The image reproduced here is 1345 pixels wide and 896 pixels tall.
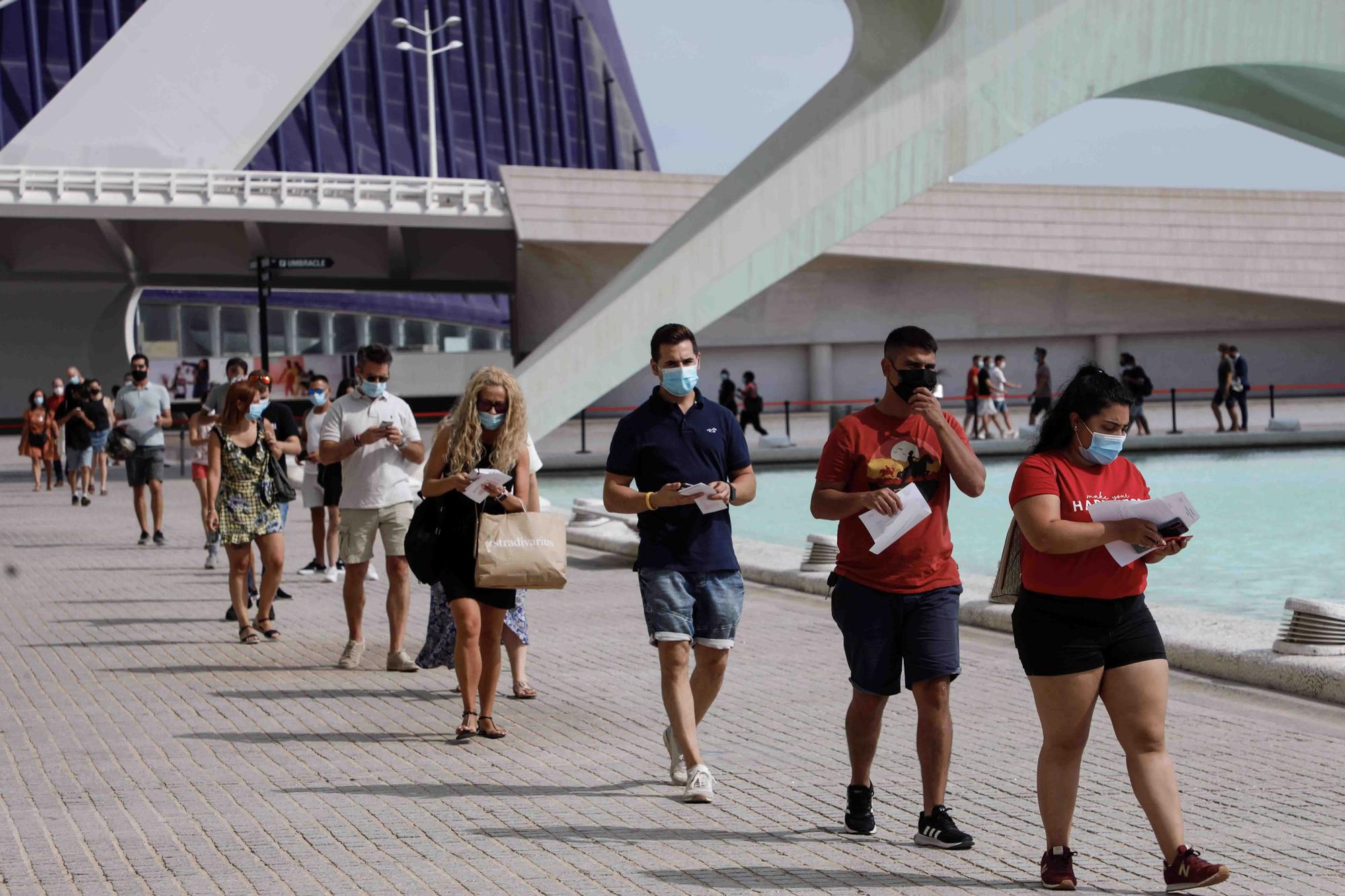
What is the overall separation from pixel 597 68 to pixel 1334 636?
3075 inches

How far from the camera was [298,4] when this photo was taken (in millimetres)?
42000

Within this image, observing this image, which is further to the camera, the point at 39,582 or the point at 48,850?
the point at 39,582

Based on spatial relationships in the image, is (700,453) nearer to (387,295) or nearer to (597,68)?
(387,295)

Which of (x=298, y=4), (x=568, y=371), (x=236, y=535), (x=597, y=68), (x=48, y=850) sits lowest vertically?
(x=48, y=850)

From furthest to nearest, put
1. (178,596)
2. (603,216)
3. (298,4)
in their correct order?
(603,216) < (298,4) < (178,596)

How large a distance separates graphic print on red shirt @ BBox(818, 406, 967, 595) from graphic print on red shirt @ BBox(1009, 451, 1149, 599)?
0.53 meters

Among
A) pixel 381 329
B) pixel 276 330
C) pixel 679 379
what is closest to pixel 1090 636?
pixel 679 379

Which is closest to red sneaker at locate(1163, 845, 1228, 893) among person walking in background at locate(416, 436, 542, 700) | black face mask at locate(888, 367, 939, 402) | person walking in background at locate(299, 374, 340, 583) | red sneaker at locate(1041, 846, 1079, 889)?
red sneaker at locate(1041, 846, 1079, 889)

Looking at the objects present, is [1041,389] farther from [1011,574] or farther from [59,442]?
[1011,574]

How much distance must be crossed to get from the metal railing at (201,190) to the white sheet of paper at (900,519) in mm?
33980

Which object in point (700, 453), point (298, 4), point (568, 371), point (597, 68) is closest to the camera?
point (700, 453)

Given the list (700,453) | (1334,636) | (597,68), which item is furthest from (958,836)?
(597,68)

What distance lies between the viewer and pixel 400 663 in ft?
28.3

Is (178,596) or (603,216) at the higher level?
(603,216)
